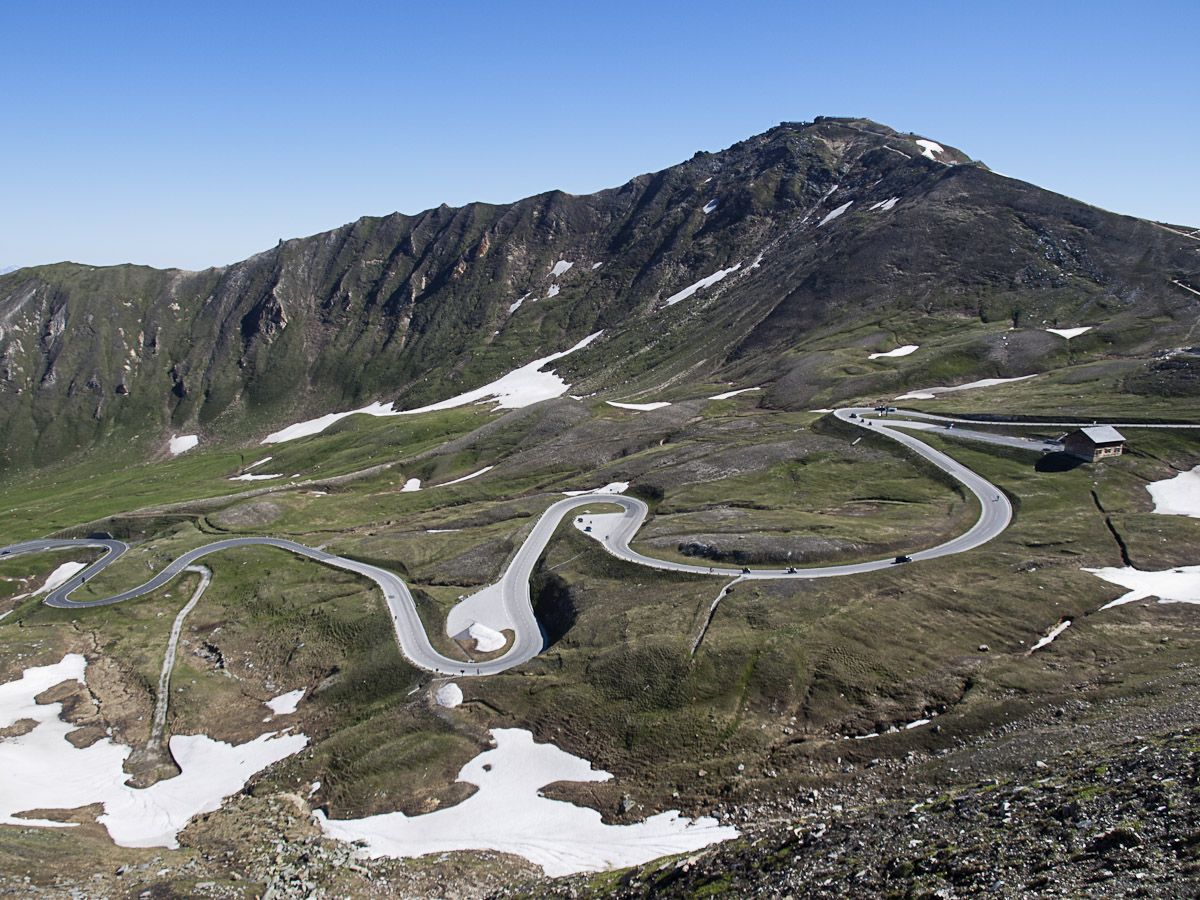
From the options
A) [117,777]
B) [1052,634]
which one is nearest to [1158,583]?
[1052,634]

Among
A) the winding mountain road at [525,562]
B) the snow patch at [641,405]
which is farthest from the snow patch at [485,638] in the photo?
the snow patch at [641,405]

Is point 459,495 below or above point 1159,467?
below

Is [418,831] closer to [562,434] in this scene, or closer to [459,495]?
[459,495]

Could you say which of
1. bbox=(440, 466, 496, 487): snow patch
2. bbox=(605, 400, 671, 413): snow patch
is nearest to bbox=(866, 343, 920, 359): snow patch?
bbox=(605, 400, 671, 413): snow patch

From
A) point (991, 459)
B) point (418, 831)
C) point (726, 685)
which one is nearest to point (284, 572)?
point (418, 831)

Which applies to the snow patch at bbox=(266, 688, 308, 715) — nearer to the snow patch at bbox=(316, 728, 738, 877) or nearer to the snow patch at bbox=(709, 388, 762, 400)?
the snow patch at bbox=(316, 728, 738, 877)

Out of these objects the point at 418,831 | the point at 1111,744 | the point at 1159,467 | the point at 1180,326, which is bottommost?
the point at 418,831
